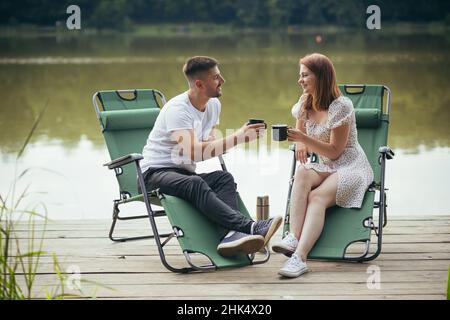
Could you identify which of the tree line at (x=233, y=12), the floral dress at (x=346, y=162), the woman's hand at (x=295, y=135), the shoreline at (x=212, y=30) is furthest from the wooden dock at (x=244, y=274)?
the shoreline at (x=212, y=30)

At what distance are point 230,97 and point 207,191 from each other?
12.7 m

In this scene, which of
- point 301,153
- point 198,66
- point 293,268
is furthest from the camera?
point 301,153

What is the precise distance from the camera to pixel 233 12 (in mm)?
32688

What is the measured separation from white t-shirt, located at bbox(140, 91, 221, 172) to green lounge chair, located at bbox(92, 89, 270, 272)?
0.16 metres

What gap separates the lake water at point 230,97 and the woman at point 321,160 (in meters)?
1.49

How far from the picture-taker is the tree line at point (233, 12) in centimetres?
3012

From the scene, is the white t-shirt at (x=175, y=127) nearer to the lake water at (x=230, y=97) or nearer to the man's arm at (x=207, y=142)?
the man's arm at (x=207, y=142)

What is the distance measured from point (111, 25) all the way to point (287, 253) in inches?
1193

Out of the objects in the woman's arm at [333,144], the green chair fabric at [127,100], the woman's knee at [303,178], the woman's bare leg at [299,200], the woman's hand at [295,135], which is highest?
the green chair fabric at [127,100]

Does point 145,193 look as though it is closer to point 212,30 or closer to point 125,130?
point 125,130

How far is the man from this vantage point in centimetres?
431

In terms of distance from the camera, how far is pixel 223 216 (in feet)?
14.2

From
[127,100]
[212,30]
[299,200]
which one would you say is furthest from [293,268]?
[212,30]
